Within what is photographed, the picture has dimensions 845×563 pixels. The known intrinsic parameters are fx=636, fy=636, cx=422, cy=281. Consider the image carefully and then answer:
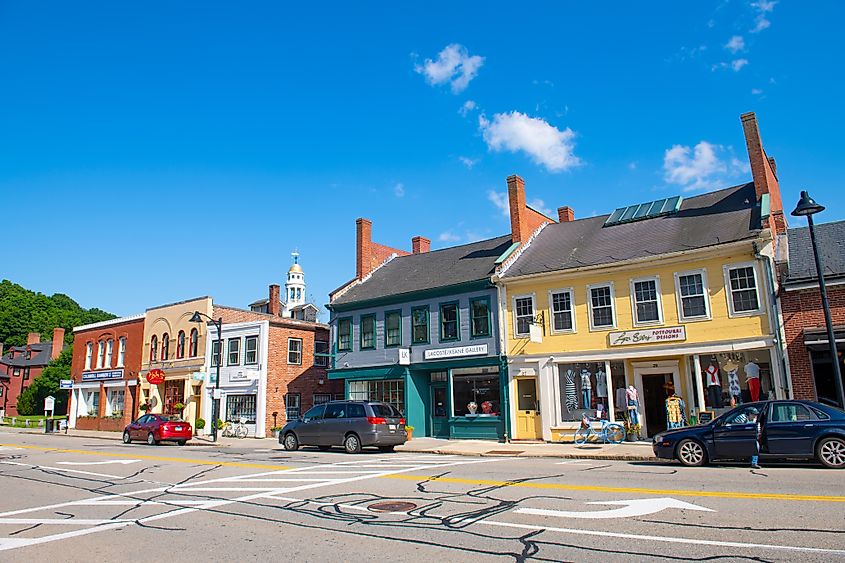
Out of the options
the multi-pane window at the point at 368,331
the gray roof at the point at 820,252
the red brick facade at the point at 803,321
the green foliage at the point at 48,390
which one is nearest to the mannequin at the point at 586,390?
the red brick facade at the point at 803,321

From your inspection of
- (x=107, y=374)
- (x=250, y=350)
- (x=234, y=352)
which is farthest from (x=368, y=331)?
(x=107, y=374)

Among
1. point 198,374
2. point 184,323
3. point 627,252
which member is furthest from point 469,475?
point 184,323

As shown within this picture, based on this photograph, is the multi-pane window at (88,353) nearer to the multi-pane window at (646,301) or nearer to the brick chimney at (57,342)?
the brick chimney at (57,342)

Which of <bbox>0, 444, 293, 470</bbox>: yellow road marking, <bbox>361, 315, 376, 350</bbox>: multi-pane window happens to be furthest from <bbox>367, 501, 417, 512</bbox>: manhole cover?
<bbox>361, 315, 376, 350</bbox>: multi-pane window

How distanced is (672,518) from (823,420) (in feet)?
24.1

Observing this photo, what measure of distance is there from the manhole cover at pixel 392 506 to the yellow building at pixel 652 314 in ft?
46.6

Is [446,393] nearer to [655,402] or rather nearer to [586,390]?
[586,390]

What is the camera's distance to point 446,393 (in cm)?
2756

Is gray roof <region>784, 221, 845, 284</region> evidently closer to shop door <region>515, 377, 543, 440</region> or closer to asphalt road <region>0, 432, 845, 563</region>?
asphalt road <region>0, 432, 845, 563</region>

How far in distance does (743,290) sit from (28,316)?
333ft

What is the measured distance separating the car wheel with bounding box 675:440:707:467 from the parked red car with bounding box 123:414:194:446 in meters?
21.0

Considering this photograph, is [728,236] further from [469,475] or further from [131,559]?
[131,559]

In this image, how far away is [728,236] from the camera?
21.5 metres

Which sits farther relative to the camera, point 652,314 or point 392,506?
point 652,314
